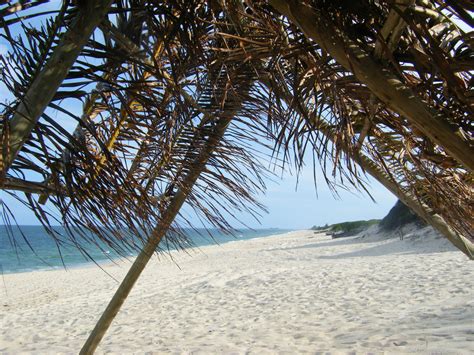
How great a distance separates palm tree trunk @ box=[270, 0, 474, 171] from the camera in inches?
33.1

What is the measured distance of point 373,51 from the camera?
36.4 inches

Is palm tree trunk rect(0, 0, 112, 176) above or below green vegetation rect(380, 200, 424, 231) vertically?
below

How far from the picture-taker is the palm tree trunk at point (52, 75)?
84 centimetres

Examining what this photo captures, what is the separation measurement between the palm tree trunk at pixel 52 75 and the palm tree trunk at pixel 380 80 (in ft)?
1.24

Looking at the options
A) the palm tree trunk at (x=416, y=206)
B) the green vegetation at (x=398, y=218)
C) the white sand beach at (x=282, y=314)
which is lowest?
the white sand beach at (x=282, y=314)

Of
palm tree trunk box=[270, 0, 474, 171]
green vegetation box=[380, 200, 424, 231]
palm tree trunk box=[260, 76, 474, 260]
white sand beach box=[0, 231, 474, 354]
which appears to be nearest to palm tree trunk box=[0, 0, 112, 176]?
palm tree trunk box=[270, 0, 474, 171]

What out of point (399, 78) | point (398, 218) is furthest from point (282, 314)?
point (398, 218)

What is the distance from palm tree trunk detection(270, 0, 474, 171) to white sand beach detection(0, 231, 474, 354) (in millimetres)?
1927

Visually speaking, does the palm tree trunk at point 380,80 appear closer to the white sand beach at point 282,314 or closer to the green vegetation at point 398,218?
the white sand beach at point 282,314

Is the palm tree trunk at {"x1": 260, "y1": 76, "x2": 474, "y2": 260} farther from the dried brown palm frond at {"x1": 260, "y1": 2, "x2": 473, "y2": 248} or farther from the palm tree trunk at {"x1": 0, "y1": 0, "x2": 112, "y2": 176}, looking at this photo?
the palm tree trunk at {"x1": 0, "y1": 0, "x2": 112, "y2": 176}

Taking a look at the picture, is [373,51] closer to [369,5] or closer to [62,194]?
[369,5]

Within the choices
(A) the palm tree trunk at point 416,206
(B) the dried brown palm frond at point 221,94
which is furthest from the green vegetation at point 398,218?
(B) the dried brown palm frond at point 221,94

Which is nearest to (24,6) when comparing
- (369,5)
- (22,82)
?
(22,82)

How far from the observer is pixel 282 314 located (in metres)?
5.96
